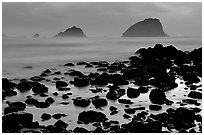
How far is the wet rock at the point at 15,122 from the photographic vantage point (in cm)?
838

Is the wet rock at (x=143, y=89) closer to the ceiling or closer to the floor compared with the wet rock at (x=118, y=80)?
closer to the floor

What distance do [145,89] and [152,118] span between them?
13.0ft

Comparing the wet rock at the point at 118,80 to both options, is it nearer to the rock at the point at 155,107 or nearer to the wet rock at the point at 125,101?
the wet rock at the point at 125,101

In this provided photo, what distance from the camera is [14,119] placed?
28.6ft

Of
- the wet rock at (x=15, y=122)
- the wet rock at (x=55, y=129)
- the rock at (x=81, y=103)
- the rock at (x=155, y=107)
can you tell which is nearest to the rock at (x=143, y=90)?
the rock at (x=155, y=107)

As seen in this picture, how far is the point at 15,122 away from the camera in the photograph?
8625mm

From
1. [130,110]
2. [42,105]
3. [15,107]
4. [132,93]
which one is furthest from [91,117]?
[132,93]

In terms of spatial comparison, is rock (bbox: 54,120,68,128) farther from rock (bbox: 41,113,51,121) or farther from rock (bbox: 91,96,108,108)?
rock (bbox: 91,96,108,108)

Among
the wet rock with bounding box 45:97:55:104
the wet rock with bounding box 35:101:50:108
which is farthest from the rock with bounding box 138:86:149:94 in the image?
the wet rock with bounding box 35:101:50:108

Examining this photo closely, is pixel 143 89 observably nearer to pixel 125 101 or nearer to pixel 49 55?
pixel 125 101

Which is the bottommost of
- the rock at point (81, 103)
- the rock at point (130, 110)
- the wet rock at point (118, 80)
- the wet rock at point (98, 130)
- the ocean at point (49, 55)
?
the wet rock at point (98, 130)

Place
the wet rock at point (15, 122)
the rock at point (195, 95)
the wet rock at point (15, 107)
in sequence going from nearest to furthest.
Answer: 1. the wet rock at point (15, 122)
2. the wet rock at point (15, 107)
3. the rock at point (195, 95)

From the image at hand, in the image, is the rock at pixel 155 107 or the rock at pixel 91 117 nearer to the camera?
the rock at pixel 91 117

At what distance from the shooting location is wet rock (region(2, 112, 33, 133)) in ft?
27.5
